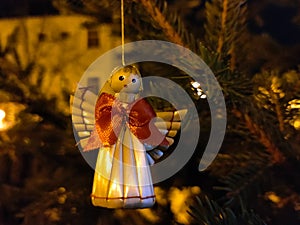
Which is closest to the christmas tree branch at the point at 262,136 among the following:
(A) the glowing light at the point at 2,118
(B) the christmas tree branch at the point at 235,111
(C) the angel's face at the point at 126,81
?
(B) the christmas tree branch at the point at 235,111

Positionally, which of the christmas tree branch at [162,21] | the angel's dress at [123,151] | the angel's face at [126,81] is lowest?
the angel's dress at [123,151]

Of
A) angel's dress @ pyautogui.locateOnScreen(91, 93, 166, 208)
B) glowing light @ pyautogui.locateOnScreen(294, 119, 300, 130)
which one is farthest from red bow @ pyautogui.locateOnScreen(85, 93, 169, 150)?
glowing light @ pyautogui.locateOnScreen(294, 119, 300, 130)

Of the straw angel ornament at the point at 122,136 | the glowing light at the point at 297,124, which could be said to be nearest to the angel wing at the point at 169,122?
the straw angel ornament at the point at 122,136

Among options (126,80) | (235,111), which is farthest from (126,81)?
(235,111)

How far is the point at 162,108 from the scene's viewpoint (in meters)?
0.45

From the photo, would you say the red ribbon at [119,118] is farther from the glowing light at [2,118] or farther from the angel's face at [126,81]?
the glowing light at [2,118]

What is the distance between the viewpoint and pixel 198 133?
1.53 ft

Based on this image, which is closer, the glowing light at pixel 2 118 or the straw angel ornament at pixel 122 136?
the straw angel ornament at pixel 122 136

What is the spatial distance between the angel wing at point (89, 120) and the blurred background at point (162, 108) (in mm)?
37

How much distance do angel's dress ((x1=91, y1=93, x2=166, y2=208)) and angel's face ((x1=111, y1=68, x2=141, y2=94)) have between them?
0.04ft

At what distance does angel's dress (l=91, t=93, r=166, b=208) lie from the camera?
15.4 inches

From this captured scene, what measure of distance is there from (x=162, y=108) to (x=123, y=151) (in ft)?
0.23

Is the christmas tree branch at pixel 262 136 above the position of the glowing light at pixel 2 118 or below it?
below

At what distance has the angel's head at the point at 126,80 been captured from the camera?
388mm
